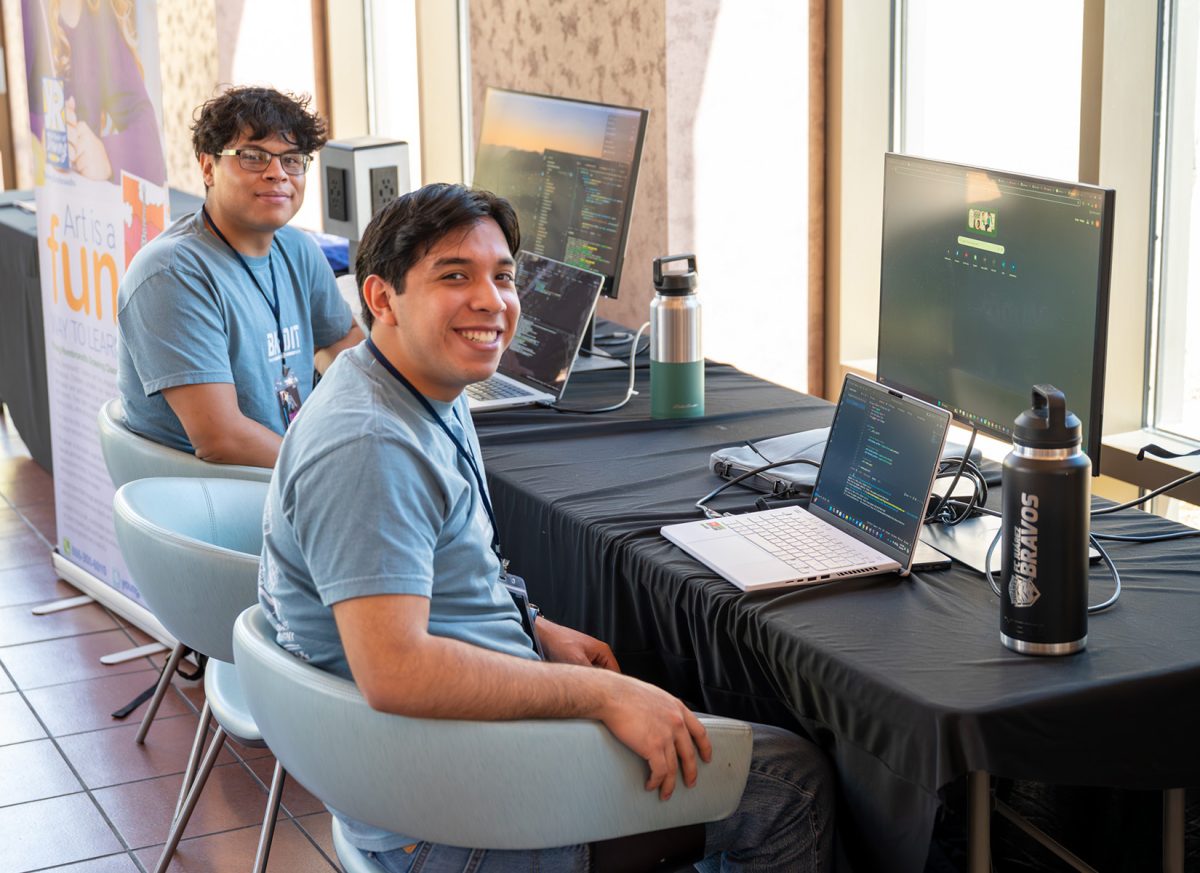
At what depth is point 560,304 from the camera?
118 inches

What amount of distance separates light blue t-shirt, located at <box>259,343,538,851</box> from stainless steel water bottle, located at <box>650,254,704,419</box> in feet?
2.98

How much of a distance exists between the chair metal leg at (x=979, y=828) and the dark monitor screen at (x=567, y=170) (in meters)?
1.57

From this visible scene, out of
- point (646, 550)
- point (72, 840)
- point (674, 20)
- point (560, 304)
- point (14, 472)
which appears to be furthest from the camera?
point (14, 472)

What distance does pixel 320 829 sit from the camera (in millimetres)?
2789

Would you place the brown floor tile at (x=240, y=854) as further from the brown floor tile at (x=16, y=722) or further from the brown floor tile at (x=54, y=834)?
the brown floor tile at (x=16, y=722)

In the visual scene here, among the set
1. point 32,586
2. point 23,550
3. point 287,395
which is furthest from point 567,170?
point 23,550

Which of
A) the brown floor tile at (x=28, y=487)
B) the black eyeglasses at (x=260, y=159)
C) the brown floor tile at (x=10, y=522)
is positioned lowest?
the brown floor tile at (x=10, y=522)

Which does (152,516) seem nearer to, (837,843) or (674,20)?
(837,843)

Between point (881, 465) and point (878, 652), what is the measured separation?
37 centimetres

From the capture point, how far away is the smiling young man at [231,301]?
2637mm

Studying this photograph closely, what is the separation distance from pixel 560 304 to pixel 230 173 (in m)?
0.69

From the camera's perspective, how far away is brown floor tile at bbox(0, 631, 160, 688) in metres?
3.51

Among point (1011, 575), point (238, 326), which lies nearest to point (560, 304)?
point (238, 326)

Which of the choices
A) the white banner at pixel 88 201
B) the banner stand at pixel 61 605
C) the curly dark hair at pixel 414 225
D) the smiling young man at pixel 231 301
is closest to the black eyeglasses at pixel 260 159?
the smiling young man at pixel 231 301
